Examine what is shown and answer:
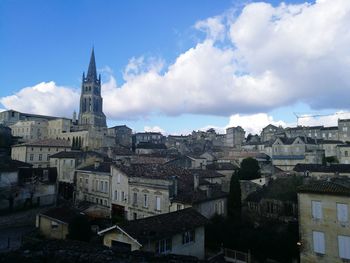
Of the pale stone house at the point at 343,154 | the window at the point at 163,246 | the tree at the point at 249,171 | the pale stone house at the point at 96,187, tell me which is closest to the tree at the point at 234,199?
the pale stone house at the point at 96,187

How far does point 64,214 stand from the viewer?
98.4 ft

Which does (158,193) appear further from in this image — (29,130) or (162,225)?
(29,130)

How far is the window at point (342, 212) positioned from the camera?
2097 cm

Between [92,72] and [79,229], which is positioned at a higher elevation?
[92,72]

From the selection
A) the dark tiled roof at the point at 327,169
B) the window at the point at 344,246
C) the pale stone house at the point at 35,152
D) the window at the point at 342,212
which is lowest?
the window at the point at 344,246

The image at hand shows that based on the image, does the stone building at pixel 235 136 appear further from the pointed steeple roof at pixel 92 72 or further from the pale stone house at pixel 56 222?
the pale stone house at pixel 56 222

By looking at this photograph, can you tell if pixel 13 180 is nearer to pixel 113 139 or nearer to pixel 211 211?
pixel 211 211

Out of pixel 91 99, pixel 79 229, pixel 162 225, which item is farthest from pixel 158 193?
pixel 91 99

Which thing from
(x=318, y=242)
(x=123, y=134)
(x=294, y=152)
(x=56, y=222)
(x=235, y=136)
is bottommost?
(x=56, y=222)

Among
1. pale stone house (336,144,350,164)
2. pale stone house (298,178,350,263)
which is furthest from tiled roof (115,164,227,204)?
pale stone house (336,144,350,164)

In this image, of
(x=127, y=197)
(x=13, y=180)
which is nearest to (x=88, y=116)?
(x=13, y=180)

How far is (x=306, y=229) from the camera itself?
A: 22328 mm

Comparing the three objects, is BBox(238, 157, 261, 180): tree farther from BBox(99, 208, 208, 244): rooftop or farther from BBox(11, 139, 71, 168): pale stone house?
BBox(11, 139, 71, 168): pale stone house

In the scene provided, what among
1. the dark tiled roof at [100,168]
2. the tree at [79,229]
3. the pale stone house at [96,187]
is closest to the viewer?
the tree at [79,229]
